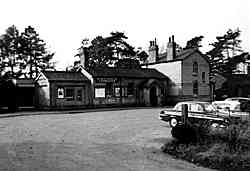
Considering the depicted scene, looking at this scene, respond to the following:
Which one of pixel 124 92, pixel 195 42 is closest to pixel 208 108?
pixel 124 92

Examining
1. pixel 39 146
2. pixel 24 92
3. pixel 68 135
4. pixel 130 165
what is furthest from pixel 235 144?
pixel 24 92

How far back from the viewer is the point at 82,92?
3675 cm

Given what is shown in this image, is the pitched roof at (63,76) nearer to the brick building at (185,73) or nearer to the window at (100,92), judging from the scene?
the window at (100,92)

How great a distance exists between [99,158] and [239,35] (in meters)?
68.4

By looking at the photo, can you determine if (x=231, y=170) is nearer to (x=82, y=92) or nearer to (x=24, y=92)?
(x=82, y=92)

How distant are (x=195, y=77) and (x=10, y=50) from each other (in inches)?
1348

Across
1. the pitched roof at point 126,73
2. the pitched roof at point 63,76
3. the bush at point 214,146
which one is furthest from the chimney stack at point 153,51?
the bush at point 214,146

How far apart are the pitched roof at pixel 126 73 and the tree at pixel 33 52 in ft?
75.3

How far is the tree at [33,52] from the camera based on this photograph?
192 feet

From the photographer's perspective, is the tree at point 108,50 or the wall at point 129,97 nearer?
the wall at point 129,97

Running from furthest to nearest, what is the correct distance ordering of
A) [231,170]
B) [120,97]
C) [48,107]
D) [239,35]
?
[239,35], [120,97], [48,107], [231,170]

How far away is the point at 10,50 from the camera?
56781 millimetres

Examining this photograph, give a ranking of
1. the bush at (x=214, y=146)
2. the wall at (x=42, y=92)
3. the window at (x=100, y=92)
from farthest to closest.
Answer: the window at (x=100, y=92) < the wall at (x=42, y=92) < the bush at (x=214, y=146)

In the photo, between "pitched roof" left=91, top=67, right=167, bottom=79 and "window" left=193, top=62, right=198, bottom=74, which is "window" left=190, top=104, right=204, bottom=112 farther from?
"window" left=193, top=62, right=198, bottom=74
